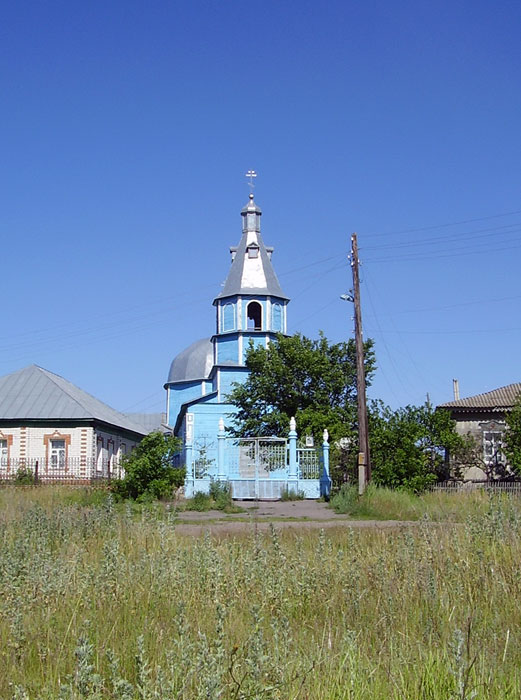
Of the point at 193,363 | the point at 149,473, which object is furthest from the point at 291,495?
the point at 193,363

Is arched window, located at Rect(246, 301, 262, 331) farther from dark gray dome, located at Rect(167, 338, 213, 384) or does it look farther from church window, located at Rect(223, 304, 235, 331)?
dark gray dome, located at Rect(167, 338, 213, 384)

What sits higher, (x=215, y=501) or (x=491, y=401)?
(x=491, y=401)

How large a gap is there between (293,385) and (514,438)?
347 inches

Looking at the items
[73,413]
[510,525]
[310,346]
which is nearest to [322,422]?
[310,346]

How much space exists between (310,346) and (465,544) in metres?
27.3

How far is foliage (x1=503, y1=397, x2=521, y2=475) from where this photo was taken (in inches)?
1228

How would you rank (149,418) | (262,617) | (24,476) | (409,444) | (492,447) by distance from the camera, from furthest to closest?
(149,418)
(492,447)
(24,476)
(409,444)
(262,617)

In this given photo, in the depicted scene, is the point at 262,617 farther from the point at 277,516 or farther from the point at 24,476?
the point at 24,476

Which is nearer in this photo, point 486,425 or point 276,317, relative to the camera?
point 486,425

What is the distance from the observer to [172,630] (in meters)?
5.59

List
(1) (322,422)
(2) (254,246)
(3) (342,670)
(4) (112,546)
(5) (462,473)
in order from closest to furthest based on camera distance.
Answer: (3) (342,670) → (4) (112,546) → (1) (322,422) → (5) (462,473) → (2) (254,246)

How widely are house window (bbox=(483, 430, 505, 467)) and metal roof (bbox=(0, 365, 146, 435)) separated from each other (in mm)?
17989

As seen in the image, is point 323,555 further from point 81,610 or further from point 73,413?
point 73,413

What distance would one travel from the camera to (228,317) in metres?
43.0
